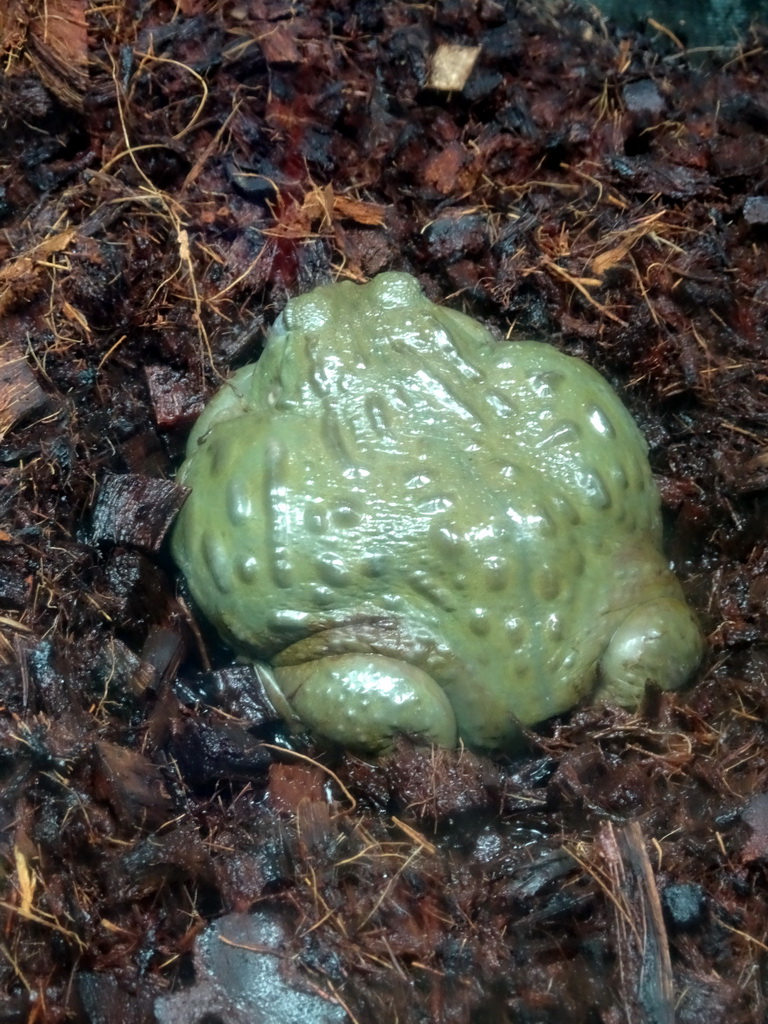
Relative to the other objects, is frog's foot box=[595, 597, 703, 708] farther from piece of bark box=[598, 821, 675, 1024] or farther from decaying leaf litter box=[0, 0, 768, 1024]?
piece of bark box=[598, 821, 675, 1024]

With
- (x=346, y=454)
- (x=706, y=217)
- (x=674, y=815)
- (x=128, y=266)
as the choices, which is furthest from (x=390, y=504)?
(x=706, y=217)

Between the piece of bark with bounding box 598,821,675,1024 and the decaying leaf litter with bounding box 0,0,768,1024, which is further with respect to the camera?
the decaying leaf litter with bounding box 0,0,768,1024

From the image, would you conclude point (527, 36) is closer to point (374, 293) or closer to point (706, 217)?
point (706, 217)

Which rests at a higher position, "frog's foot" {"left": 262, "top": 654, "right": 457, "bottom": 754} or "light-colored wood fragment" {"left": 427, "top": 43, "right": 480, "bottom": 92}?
"light-colored wood fragment" {"left": 427, "top": 43, "right": 480, "bottom": 92}

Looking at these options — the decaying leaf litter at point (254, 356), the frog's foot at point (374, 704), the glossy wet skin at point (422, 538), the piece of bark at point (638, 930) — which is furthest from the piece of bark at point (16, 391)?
the piece of bark at point (638, 930)

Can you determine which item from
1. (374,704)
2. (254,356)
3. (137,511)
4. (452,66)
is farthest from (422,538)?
(452,66)

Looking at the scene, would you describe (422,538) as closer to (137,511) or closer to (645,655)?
(645,655)

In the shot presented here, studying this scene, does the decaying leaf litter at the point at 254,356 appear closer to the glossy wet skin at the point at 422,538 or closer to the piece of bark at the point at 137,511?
the piece of bark at the point at 137,511

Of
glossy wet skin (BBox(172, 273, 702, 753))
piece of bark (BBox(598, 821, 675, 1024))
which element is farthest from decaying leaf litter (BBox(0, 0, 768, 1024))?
glossy wet skin (BBox(172, 273, 702, 753))
